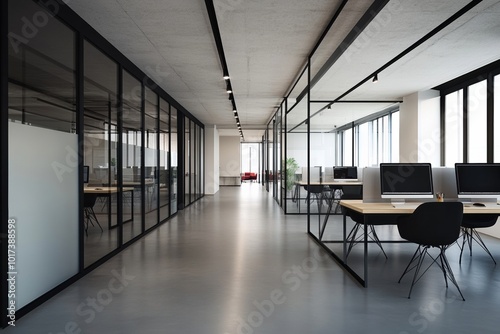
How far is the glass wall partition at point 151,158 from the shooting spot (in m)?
7.04

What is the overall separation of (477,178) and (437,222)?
55.9 inches

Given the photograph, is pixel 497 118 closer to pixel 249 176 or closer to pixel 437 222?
pixel 437 222

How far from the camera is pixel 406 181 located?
4.54 m

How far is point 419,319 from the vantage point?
3.04m

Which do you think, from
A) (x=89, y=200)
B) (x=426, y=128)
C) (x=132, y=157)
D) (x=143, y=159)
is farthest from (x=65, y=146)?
(x=426, y=128)

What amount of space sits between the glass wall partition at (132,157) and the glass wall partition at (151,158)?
0.37m

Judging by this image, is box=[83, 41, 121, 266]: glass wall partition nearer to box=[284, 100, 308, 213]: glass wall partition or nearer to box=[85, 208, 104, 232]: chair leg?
box=[85, 208, 104, 232]: chair leg

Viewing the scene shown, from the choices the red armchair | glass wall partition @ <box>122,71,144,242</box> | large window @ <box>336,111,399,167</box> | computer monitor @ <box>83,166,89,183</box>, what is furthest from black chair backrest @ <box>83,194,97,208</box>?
the red armchair

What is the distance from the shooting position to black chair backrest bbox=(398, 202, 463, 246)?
3.65 metres

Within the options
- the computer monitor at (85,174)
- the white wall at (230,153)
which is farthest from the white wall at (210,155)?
the computer monitor at (85,174)

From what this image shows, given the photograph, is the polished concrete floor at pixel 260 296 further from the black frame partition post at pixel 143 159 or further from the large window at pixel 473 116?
the large window at pixel 473 116

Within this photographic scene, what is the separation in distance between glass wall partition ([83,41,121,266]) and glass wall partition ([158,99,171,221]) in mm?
2650

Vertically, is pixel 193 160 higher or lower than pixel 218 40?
lower
